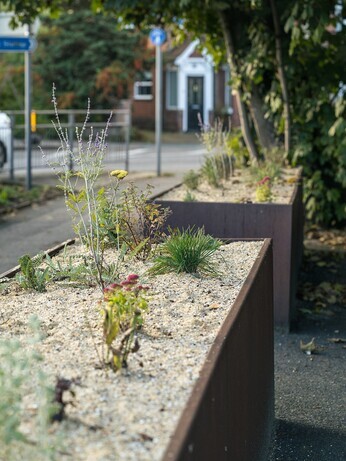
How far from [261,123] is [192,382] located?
A: 35.2 ft

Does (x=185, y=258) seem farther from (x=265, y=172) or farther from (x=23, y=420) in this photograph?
(x=265, y=172)

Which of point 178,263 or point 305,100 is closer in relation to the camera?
point 178,263

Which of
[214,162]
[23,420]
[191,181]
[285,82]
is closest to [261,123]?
[285,82]

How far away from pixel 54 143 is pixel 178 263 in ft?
54.5

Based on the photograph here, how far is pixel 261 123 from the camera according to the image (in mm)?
14078

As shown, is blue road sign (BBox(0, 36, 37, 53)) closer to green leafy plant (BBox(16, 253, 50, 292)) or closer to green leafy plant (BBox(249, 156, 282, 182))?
green leafy plant (BBox(249, 156, 282, 182))

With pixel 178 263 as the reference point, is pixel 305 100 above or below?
above

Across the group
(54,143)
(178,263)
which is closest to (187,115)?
(54,143)

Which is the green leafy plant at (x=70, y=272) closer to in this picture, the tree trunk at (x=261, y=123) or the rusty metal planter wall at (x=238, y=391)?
the rusty metal planter wall at (x=238, y=391)

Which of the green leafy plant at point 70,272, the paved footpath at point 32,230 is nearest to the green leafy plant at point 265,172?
the paved footpath at point 32,230

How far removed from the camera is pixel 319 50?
1353 centimetres

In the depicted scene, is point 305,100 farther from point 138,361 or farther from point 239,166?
point 138,361

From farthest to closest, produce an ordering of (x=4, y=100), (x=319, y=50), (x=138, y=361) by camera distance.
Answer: (x=4, y=100) → (x=319, y=50) → (x=138, y=361)

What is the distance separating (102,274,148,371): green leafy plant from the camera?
3846mm
